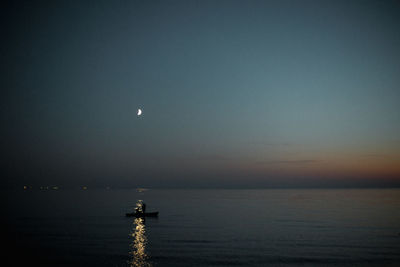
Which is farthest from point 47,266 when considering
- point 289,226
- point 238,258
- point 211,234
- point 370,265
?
point 289,226

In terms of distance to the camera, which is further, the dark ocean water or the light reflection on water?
the dark ocean water

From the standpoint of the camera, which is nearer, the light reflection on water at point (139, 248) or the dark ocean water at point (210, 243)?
the light reflection on water at point (139, 248)

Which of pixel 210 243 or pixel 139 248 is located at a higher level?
pixel 139 248

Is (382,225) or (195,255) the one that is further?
(382,225)

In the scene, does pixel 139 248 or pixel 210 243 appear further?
pixel 210 243

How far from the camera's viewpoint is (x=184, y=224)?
6925 centimetres

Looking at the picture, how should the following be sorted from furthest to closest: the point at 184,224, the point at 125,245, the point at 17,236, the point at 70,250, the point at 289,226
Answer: the point at 184,224 → the point at 289,226 → the point at 17,236 → the point at 125,245 → the point at 70,250

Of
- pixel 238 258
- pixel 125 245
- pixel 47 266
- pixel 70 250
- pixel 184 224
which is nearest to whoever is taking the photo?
pixel 47 266

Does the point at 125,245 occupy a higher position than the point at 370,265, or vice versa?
the point at 125,245

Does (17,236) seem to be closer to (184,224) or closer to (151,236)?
(151,236)

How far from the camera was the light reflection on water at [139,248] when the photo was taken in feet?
121

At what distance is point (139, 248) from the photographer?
1750 inches

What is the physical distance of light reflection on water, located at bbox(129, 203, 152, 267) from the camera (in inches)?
1451

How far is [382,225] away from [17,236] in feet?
210
